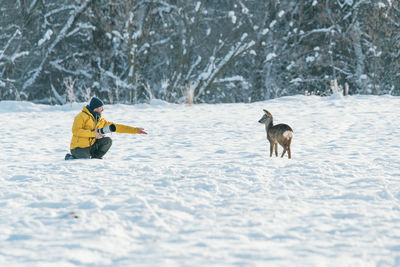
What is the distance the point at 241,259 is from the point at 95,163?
354 centimetres

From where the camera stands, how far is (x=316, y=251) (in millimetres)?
3488

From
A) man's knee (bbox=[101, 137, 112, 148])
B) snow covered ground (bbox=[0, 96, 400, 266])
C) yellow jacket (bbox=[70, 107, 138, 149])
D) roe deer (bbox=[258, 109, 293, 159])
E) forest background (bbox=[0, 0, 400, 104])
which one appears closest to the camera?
snow covered ground (bbox=[0, 96, 400, 266])

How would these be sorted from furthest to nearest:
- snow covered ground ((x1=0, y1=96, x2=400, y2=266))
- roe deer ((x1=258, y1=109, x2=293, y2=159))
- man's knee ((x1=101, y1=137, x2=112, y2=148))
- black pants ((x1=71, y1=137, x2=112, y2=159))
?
1. man's knee ((x1=101, y1=137, x2=112, y2=148))
2. black pants ((x1=71, y1=137, x2=112, y2=159))
3. roe deer ((x1=258, y1=109, x2=293, y2=159))
4. snow covered ground ((x1=0, y1=96, x2=400, y2=266))

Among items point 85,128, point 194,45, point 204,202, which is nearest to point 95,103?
point 85,128

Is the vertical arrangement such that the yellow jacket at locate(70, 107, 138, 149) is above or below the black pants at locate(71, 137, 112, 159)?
above

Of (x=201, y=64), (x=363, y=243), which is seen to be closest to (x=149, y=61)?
(x=201, y=64)

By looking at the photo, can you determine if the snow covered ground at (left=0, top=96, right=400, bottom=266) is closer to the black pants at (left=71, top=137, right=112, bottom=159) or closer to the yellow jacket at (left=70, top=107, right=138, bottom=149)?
the black pants at (left=71, top=137, right=112, bottom=159)

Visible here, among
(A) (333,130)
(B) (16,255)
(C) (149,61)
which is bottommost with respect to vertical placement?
(B) (16,255)

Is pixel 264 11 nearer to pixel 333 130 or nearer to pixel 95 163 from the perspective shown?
pixel 333 130

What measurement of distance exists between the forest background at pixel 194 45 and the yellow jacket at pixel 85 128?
10462 mm

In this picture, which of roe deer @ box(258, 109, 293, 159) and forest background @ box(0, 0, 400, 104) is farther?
forest background @ box(0, 0, 400, 104)

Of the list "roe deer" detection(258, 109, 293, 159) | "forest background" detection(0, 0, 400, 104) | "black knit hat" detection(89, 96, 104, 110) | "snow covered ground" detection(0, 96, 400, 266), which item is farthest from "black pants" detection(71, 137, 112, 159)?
"forest background" detection(0, 0, 400, 104)

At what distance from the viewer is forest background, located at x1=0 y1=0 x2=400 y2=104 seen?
1755 cm

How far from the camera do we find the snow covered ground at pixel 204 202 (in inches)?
136
